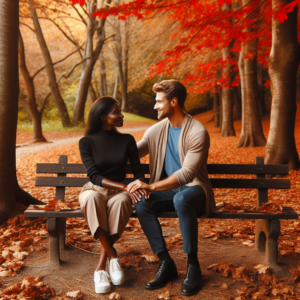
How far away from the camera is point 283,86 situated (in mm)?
6766

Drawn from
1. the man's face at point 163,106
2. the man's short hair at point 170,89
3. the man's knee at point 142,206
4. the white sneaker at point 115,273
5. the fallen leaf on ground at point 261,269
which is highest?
the man's short hair at point 170,89

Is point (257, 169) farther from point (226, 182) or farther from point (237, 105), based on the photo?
point (237, 105)

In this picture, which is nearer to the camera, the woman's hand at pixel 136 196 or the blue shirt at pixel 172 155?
the woman's hand at pixel 136 196

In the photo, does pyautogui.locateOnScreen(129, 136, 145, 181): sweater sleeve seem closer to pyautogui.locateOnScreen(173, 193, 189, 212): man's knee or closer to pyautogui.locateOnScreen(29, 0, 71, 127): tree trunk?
pyautogui.locateOnScreen(173, 193, 189, 212): man's knee

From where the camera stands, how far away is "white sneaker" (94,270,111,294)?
2.67 m

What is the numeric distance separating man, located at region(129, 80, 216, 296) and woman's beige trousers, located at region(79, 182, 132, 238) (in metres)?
0.11

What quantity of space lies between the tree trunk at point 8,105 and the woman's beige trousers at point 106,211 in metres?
1.51

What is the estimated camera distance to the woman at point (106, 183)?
2801mm

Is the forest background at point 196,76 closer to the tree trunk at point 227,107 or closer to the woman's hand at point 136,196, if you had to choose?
the tree trunk at point 227,107

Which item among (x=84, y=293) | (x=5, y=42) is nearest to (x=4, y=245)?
(x=84, y=293)

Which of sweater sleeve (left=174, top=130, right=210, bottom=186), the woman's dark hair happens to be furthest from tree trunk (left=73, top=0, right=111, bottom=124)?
sweater sleeve (left=174, top=130, right=210, bottom=186)

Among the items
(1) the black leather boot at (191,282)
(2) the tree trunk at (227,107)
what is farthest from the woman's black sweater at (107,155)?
(2) the tree trunk at (227,107)

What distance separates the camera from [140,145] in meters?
3.40

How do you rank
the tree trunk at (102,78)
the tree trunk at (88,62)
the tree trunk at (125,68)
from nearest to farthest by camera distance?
the tree trunk at (88,62) → the tree trunk at (125,68) → the tree trunk at (102,78)
